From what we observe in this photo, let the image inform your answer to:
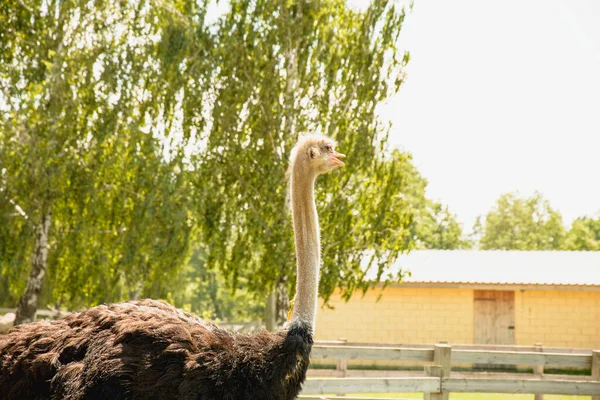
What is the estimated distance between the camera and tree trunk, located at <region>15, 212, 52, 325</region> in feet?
44.0

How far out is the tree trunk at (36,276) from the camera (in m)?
13.4

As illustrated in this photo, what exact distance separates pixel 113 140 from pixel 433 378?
23.8ft

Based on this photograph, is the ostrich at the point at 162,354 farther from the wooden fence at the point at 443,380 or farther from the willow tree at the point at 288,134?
the willow tree at the point at 288,134

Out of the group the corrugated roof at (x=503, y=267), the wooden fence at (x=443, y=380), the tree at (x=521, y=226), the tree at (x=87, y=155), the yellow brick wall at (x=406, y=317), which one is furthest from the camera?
the tree at (x=521, y=226)

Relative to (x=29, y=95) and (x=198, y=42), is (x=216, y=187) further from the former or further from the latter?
(x=29, y=95)

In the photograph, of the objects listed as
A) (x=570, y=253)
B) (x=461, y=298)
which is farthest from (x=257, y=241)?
(x=570, y=253)

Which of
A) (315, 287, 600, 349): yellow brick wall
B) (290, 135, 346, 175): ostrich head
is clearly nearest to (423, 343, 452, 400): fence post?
(290, 135, 346, 175): ostrich head

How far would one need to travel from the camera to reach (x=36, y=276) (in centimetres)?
1361

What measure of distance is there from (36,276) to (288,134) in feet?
14.8

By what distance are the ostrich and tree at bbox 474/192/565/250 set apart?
55.5m

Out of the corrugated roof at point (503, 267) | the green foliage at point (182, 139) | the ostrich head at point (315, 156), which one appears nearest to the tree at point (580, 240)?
the corrugated roof at point (503, 267)

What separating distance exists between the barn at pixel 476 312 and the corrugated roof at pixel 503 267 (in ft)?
0.16

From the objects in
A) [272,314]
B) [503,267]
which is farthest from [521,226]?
[272,314]

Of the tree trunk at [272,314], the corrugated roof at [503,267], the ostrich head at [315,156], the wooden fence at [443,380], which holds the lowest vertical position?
the wooden fence at [443,380]
